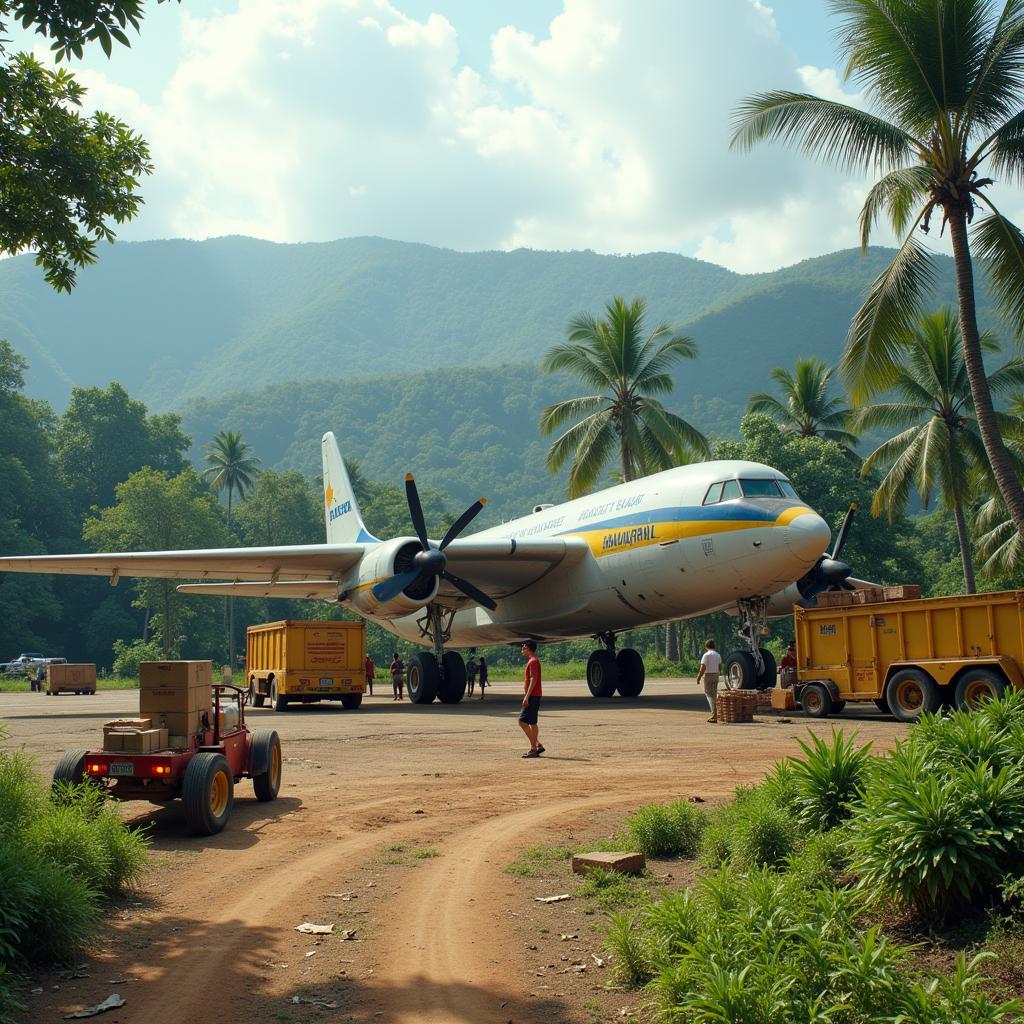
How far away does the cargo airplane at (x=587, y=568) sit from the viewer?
A: 22094mm

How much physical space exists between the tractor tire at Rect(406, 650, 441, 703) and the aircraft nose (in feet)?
37.2

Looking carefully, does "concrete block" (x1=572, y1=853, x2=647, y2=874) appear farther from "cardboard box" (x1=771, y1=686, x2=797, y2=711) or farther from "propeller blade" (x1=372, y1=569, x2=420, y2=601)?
"propeller blade" (x1=372, y1=569, x2=420, y2=601)

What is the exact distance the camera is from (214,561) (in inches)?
1078

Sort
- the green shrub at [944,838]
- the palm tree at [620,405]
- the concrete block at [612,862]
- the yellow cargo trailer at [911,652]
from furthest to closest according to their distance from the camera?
the palm tree at [620,405]
the yellow cargo trailer at [911,652]
the concrete block at [612,862]
the green shrub at [944,838]

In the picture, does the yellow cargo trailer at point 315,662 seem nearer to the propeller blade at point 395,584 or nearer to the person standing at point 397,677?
the propeller blade at point 395,584

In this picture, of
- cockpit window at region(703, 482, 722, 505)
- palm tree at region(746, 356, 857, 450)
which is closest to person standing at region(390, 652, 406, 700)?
cockpit window at region(703, 482, 722, 505)

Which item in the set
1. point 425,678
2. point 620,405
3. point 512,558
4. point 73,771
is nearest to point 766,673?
point 512,558

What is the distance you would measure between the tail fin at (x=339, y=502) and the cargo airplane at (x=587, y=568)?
0.44 meters

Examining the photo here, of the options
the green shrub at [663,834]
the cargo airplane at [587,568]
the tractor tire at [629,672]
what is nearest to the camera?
the green shrub at [663,834]

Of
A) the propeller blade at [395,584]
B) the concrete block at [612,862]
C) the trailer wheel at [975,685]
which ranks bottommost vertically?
the concrete block at [612,862]

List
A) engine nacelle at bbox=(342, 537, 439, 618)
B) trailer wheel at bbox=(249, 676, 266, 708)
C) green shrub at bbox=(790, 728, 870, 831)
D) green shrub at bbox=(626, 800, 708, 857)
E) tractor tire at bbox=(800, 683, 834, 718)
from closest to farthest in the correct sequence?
green shrub at bbox=(790, 728, 870, 831) < green shrub at bbox=(626, 800, 708, 857) < tractor tire at bbox=(800, 683, 834, 718) < engine nacelle at bbox=(342, 537, 439, 618) < trailer wheel at bbox=(249, 676, 266, 708)

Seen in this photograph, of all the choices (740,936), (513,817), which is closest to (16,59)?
(513,817)

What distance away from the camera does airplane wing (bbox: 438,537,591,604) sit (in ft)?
86.2

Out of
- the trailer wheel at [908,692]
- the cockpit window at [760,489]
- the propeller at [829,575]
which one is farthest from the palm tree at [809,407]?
the trailer wheel at [908,692]
